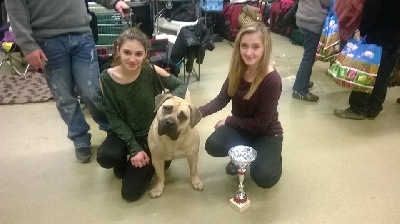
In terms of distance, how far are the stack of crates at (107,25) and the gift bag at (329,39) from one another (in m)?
1.89

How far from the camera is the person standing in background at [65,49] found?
6.39ft

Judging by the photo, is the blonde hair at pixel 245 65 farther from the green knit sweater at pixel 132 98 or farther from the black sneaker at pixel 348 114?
the black sneaker at pixel 348 114

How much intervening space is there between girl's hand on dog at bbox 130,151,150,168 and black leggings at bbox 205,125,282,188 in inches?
14.3

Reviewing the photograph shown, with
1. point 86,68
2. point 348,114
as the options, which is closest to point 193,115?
point 86,68

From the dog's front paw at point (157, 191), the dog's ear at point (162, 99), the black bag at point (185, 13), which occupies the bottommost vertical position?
the dog's front paw at point (157, 191)

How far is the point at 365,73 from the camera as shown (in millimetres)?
2537

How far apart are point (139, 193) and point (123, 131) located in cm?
34

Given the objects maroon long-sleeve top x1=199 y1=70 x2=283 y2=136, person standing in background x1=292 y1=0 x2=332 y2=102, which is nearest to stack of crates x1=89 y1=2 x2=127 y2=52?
person standing in background x1=292 y1=0 x2=332 y2=102

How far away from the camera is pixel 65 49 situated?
209 cm

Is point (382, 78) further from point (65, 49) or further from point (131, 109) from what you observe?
point (65, 49)

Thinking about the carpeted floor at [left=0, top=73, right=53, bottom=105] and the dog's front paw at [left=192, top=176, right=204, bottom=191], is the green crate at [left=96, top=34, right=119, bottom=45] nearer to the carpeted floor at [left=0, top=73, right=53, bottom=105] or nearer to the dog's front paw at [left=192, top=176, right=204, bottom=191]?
the carpeted floor at [left=0, top=73, right=53, bottom=105]

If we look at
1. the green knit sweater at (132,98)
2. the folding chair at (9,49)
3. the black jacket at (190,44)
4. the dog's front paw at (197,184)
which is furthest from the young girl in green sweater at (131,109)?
the folding chair at (9,49)

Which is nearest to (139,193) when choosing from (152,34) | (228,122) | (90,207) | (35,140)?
(90,207)

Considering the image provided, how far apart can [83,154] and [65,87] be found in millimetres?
449
